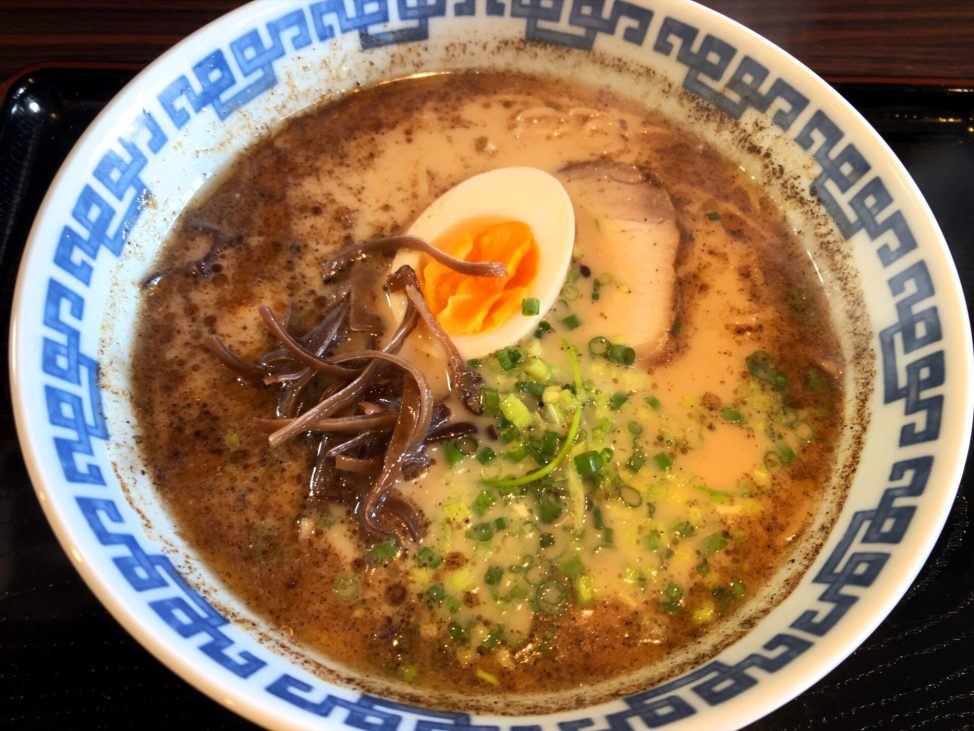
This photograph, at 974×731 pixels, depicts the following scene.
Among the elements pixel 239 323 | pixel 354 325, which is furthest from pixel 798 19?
pixel 239 323

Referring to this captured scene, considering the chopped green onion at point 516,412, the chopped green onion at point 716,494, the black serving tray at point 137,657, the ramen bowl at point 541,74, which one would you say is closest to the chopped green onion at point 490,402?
the chopped green onion at point 516,412

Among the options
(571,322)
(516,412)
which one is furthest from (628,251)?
(516,412)

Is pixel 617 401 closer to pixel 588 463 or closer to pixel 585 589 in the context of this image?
pixel 588 463

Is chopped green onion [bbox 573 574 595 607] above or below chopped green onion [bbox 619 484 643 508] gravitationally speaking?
below

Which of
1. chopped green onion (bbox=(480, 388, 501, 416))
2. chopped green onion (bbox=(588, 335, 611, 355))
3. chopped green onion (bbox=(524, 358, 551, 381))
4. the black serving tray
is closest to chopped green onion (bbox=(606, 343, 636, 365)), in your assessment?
chopped green onion (bbox=(588, 335, 611, 355))

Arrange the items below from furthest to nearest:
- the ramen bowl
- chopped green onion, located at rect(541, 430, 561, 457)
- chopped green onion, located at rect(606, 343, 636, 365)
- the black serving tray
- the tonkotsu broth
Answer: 1. chopped green onion, located at rect(606, 343, 636, 365)
2. chopped green onion, located at rect(541, 430, 561, 457)
3. the tonkotsu broth
4. the black serving tray
5. the ramen bowl

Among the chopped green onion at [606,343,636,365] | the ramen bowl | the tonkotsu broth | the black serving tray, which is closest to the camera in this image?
the ramen bowl

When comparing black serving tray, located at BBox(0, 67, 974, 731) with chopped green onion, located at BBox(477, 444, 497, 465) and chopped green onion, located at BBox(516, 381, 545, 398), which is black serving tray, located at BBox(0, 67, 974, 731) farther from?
chopped green onion, located at BBox(516, 381, 545, 398)
